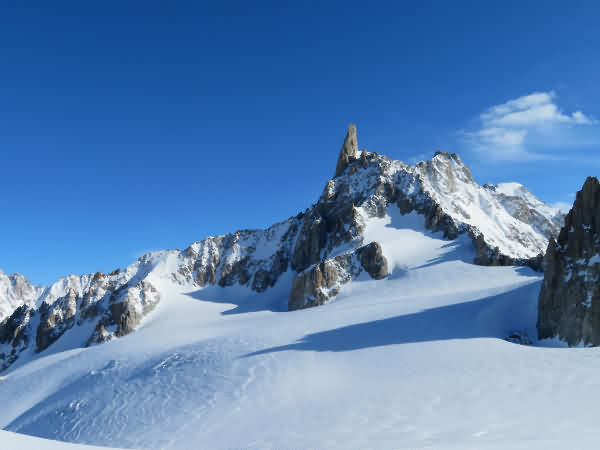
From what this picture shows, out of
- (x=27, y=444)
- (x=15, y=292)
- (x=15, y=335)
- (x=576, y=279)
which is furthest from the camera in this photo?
(x=15, y=292)

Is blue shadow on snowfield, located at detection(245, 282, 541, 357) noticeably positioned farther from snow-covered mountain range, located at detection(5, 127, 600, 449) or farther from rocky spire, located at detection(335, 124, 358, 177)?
rocky spire, located at detection(335, 124, 358, 177)

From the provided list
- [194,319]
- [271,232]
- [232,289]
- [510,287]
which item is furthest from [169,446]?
[271,232]

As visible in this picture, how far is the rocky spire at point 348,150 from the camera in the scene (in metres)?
100

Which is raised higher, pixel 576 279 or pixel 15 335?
pixel 576 279

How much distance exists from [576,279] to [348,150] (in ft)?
263

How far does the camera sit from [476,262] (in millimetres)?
56719

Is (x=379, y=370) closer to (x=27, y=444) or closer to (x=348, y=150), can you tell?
(x=27, y=444)

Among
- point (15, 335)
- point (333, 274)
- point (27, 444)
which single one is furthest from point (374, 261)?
point (15, 335)

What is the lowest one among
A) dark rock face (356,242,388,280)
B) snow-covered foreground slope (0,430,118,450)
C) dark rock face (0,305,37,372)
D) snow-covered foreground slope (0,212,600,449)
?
dark rock face (0,305,37,372)

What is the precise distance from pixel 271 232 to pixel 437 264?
52.8 meters

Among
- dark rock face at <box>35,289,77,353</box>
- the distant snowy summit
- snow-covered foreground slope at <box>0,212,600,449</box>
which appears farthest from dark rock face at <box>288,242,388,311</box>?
dark rock face at <box>35,289,77,353</box>

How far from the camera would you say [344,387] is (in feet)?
57.3

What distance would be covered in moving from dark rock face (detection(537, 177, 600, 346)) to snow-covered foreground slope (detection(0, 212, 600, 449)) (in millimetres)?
2432

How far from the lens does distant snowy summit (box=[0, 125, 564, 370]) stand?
65.5 m
